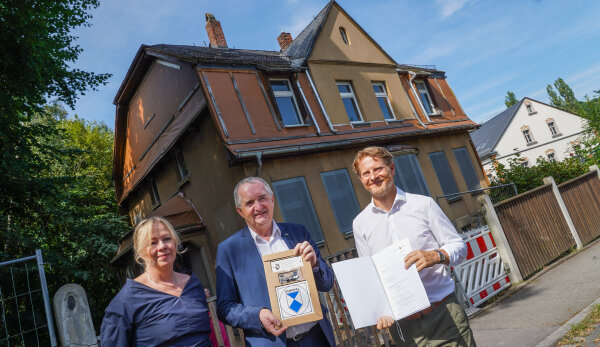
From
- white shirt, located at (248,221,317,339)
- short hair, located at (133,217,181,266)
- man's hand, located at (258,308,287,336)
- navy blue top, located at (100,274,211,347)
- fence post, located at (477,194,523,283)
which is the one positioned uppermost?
short hair, located at (133,217,181,266)

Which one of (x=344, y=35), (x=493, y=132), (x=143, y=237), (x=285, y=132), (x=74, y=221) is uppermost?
(x=344, y=35)

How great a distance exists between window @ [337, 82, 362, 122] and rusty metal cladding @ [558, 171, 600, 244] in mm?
6832

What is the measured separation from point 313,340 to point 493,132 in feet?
152

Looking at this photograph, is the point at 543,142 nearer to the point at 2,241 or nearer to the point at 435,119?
the point at 435,119

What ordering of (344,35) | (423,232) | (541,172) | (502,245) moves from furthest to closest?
1. (344,35)
2. (541,172)
3. (502,245)
4. (423,232)

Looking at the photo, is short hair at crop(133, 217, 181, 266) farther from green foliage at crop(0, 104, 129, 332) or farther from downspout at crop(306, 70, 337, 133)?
downspout at crop(306, 70, 337, 133)

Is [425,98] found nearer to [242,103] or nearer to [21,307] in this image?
[242,103]

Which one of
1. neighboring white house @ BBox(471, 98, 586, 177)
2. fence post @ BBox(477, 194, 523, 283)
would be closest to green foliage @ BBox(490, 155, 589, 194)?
fence post @ BBox(477, 194, 523, 283)

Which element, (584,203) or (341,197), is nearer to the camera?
(584,203)

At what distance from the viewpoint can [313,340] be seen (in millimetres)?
2430

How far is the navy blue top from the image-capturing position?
2.38m

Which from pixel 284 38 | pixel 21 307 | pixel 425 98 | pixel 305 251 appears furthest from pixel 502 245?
pixel 284 38

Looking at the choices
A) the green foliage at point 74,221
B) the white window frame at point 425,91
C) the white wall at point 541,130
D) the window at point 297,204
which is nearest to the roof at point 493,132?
the white wall at point 541,130

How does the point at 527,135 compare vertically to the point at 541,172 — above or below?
above
